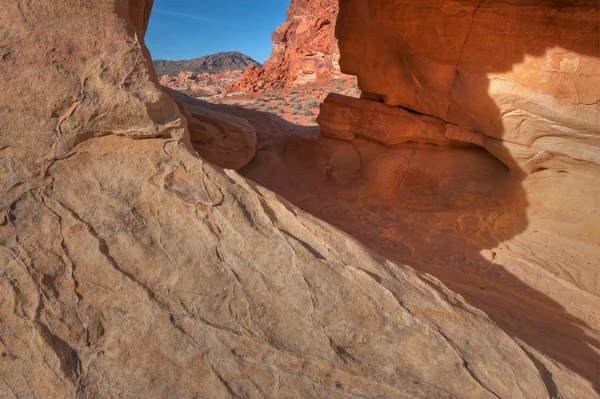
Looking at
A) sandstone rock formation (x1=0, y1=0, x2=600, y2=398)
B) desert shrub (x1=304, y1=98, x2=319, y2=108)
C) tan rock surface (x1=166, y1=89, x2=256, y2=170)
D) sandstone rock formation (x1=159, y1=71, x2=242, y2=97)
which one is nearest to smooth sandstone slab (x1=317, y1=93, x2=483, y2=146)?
A: tan rock surface (x1=166, y1=89, x2=256, y2=170)

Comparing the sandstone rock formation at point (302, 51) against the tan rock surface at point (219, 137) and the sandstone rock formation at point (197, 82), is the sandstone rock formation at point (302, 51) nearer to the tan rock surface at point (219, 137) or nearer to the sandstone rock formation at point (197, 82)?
the sandstone rock formation at point (197, 82)

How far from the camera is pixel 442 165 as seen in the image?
5668 millimetres

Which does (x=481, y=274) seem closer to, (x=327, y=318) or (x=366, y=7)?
(x=327, y=318)

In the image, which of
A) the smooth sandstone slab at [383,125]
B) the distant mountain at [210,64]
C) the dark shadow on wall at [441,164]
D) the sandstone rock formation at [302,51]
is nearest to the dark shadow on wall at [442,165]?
the dark shadow on wall at [441,164]

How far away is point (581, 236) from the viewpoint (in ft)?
14.1

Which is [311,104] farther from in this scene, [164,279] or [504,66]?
[164,279]

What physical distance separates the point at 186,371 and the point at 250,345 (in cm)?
29

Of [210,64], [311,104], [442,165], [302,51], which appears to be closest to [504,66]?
[442,165]

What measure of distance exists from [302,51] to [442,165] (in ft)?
69.4

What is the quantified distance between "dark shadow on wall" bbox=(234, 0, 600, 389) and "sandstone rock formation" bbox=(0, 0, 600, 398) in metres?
0.97

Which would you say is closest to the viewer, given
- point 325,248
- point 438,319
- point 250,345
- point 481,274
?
point 250,345

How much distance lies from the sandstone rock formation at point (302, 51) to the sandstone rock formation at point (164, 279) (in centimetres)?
2264

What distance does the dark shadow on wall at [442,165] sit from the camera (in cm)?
352

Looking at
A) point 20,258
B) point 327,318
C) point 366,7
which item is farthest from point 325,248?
point 366,7
